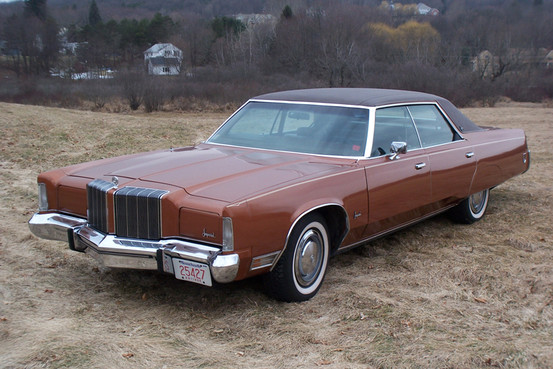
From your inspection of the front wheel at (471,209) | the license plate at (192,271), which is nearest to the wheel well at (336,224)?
the license plate at (192,271)

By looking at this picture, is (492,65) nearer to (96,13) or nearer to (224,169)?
(224,169)

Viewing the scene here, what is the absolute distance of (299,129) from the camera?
5.29 meters

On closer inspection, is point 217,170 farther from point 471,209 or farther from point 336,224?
point 471,209

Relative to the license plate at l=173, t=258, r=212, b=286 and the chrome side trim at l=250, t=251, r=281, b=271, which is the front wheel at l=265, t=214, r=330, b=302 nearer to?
the chrome side trim at l=250, t=251, r=281, b=271

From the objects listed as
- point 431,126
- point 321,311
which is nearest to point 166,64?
point 431,126

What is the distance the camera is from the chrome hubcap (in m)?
4.14

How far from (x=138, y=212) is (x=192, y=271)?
1.86 ft

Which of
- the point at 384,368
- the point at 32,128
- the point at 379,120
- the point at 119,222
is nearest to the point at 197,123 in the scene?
the point at 32,128

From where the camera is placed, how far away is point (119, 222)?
3.97 m

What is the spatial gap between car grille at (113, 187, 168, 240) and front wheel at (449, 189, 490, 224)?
3734 millimetres

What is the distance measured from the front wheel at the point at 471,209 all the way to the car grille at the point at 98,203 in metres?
3.91

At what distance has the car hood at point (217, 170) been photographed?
154 inches

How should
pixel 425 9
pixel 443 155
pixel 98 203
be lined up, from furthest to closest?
pixel 425 9, pixel 443 155, pixel 98 203

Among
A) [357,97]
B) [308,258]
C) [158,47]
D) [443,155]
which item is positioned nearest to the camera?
[308,258]
